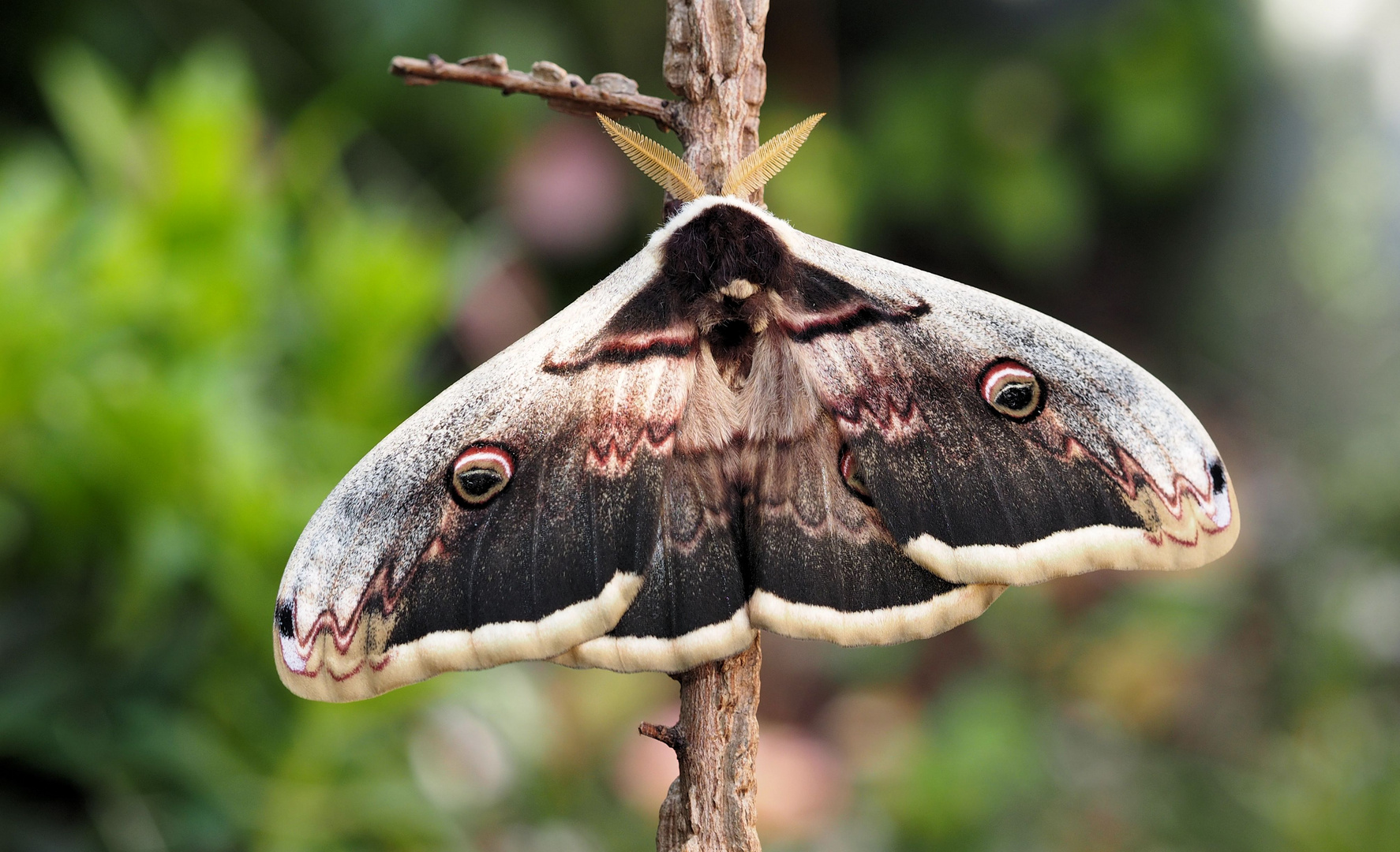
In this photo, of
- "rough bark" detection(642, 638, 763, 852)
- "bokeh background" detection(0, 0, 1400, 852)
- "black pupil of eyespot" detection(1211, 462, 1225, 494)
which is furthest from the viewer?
"bokeh background" detection(0, 0, 1400, 852)

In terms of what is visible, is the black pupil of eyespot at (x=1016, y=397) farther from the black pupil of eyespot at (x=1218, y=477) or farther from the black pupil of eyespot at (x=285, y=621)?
the black pupil of eyespot at (x=285, y=621)

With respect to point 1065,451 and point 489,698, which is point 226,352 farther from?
point 1065,451

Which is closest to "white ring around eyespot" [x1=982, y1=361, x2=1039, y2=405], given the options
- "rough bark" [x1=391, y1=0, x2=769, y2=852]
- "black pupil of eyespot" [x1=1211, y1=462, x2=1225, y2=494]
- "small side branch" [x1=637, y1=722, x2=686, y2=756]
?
"black pupil of eyespot" [x1=1211, y1=462, x2=1225, y2=494]

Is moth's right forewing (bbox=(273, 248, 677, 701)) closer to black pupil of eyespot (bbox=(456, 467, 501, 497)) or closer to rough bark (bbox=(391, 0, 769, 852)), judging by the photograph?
black pupil of eyespot (bbox=(456, 467, 501, 497))

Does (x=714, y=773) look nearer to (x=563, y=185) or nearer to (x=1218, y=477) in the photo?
(x=1218, y=477)

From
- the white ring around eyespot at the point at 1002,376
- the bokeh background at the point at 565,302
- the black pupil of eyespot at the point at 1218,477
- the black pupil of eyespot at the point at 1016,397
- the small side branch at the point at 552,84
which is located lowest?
the black pupil of eyespot at the point at 1218,477

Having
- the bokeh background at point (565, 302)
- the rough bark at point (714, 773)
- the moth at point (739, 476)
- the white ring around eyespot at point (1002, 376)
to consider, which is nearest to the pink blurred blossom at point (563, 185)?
the bokeh background at point (565, 302)
